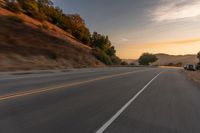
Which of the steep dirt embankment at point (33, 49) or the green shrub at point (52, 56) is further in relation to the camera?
the green shrub at point (52, 56)

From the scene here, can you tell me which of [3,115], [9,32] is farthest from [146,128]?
[9,32]

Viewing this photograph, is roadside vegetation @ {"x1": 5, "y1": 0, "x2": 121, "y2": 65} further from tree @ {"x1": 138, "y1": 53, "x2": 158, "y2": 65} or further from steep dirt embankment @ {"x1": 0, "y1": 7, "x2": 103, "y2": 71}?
tree @ {"x1": 138, "y1": 53, "x2": 158, "y2": 65}

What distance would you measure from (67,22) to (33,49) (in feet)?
169

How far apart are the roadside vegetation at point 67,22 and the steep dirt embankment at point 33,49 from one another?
9.30 metres

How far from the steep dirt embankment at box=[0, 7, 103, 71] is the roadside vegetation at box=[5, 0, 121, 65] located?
9.30 metres

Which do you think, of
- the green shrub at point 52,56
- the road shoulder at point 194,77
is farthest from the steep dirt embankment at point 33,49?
the road shoulder at point 194,77

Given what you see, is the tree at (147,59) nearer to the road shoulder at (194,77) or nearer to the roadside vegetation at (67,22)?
the roadside vegetation at (67,22)

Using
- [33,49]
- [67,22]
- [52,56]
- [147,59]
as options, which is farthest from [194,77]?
[147,59]

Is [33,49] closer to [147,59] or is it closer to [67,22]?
[67,22]

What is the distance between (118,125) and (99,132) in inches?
32.8

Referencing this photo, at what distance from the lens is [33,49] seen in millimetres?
53312

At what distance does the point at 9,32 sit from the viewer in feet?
176

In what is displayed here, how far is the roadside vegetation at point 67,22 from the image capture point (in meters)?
82.1

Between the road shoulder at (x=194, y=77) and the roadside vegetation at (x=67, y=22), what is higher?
the roadside vegetation at (x=67, y=22)
